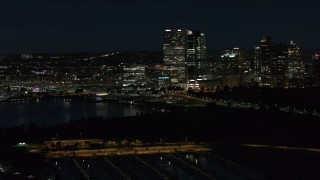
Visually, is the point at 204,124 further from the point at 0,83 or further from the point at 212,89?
the point at 0,83

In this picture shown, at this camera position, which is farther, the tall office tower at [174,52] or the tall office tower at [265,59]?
the tall office tower at [174,52]

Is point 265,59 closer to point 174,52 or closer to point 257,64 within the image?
Answer: point 257,64

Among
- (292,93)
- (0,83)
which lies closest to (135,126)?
(292,93)

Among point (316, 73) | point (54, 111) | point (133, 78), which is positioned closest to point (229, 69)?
point (133, 78)

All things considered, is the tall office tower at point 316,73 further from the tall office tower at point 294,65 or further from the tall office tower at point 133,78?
the tall office tower at point 133,78

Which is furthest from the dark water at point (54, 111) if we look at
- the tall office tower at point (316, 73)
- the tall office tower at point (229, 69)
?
the tall office tower at point (316, 73)

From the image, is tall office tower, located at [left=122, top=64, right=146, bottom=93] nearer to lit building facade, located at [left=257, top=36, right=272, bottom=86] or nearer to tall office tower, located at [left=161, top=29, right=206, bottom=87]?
tall office tower, located at [left=161, top=29, right=206, bottom=87]
